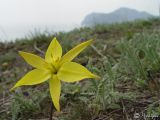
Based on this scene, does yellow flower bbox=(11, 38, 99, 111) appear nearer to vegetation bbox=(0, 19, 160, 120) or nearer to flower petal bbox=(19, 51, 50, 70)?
flower petal bbox=(19, 51, 50, 70)

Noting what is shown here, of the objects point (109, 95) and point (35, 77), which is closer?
point (35, 77)

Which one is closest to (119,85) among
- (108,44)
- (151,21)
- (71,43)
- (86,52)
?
(86,52)

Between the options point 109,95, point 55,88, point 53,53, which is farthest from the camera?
point 109,95

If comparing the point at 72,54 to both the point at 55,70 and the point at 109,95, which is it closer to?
the point at 55,70

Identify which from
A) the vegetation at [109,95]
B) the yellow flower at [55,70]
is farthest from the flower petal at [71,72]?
the vegetation at [109,95]

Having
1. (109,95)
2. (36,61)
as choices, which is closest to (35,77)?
(36,61)

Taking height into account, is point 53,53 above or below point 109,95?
above

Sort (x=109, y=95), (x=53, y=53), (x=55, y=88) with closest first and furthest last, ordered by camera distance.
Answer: (x=55, y=88), (x=53, y=53), (x=109, y=95)

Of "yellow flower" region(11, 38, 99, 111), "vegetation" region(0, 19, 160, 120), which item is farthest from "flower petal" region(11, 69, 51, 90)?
"vegetation" region(0, 19, 160, 120)

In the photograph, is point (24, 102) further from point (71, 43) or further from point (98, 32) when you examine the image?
point (98, 32)
